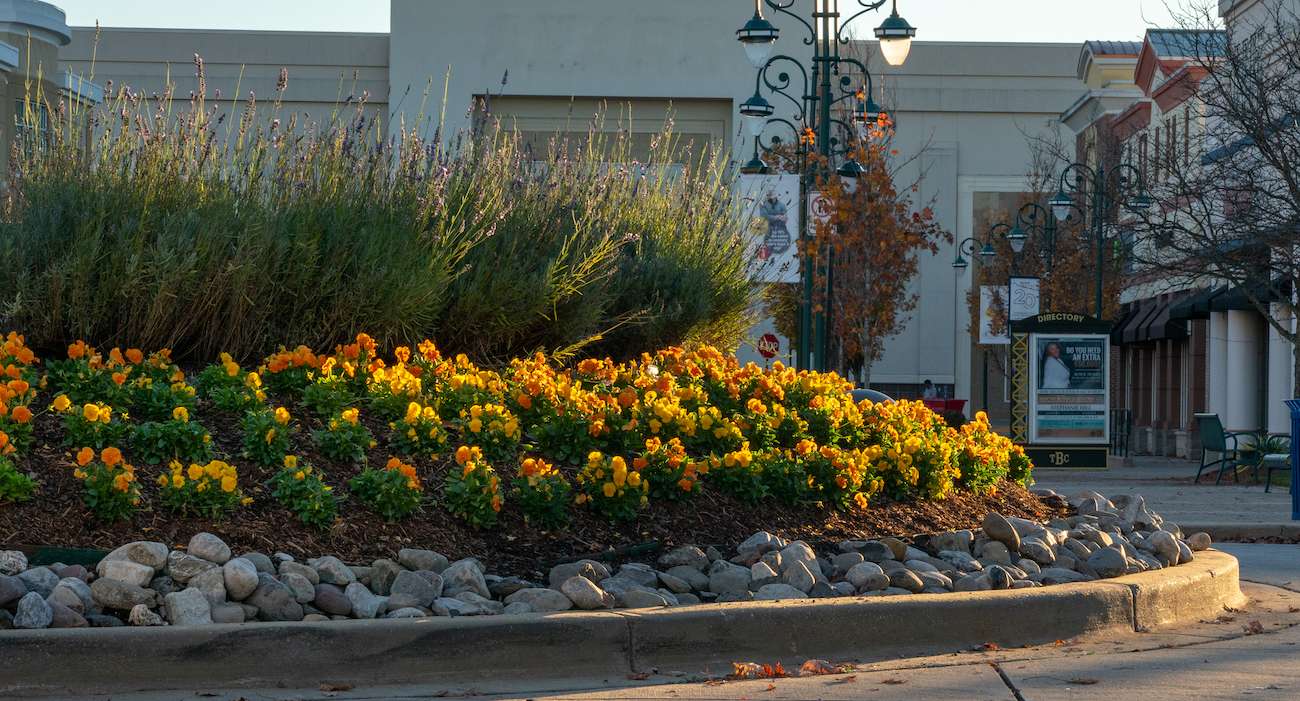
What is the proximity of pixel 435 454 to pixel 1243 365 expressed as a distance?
29091mm

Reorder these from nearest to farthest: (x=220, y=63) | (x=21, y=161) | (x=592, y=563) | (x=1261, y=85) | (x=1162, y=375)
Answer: (x=592, y=563)
(x=21, y=161)
(x=1261, y=85)
(x=1162, y=375)
(x=220, y=63)

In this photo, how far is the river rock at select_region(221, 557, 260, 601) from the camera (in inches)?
261

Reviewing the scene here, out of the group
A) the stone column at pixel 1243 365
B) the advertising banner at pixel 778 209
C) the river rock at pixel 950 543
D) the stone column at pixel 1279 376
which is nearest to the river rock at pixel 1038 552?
the river rock at pixel 950 543

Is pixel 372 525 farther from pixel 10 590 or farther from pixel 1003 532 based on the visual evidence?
pixel 1003 532

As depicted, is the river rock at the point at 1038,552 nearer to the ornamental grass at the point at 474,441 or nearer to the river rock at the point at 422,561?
the ornamental grass at the point at 474,441

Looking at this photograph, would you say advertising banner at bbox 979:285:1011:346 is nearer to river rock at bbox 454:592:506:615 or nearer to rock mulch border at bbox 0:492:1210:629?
rock mulch border at bbox 0:492:1210:629

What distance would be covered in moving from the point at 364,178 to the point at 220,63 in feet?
177

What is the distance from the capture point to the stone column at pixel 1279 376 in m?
31.4

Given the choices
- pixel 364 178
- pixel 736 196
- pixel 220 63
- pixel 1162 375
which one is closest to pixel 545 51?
pixel 220 63

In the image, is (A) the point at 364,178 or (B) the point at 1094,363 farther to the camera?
(B) the point at 1094,363

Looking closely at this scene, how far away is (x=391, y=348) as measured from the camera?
9.84m

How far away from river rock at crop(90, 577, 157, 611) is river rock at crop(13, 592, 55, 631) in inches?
9.5

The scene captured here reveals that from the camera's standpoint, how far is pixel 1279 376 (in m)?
32.1

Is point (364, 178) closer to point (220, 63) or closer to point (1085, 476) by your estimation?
point (1085, 476)
